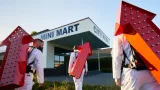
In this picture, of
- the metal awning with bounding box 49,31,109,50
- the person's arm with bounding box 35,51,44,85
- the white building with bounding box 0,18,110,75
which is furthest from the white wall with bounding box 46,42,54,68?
the person's arm with bounding box 35,51,44,85

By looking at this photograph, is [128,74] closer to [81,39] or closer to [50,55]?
[81,39]

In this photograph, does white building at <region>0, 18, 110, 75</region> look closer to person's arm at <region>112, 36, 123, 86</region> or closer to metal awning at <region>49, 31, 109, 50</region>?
metal awning at <region>49, 31, 109, 50</region>

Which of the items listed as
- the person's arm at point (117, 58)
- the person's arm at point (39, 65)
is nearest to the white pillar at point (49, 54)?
the person's arm at point (39, 65)

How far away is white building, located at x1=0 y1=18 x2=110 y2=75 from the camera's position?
2137 cm

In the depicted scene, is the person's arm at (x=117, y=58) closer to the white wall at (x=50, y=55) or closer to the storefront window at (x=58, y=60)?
the white wall at (x=50, y=55)

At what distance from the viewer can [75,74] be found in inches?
374

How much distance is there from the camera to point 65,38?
23250 mm

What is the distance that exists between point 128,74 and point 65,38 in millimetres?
19611

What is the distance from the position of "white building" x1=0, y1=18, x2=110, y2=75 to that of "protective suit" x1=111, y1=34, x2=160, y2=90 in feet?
55.2

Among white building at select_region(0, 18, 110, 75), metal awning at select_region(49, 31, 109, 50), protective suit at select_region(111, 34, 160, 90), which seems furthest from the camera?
metal awning at select_region(49, 31, 109, 50)

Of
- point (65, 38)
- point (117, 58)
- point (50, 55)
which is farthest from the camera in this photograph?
point (50, 55)

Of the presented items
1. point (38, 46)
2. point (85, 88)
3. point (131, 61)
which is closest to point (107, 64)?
point (85, 88)

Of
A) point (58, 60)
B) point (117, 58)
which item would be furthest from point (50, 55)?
point (117, 58)

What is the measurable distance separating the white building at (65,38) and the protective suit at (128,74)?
1682 centimetres
